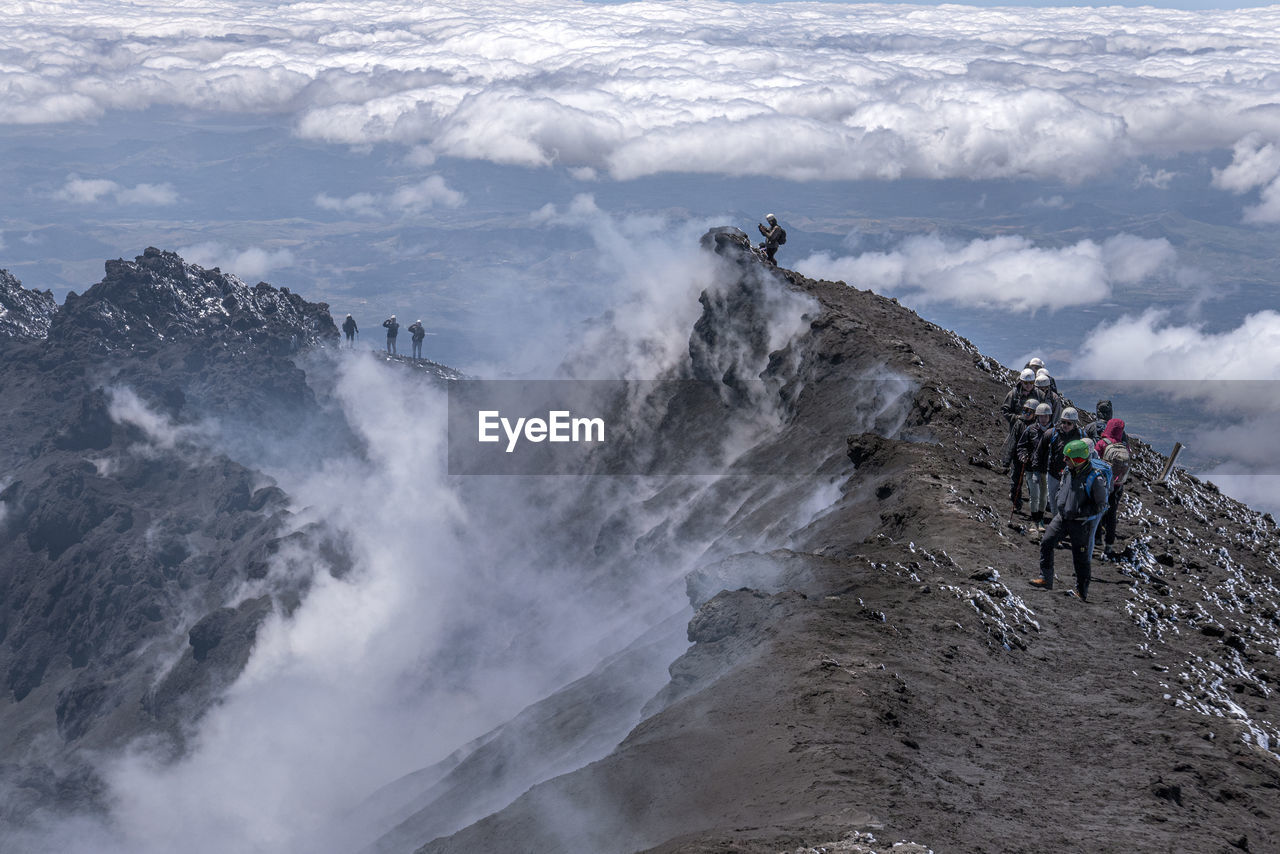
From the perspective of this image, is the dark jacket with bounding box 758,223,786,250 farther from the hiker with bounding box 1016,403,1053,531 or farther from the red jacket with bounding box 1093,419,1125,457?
the hiker with bounding box 1016,403,1053,531

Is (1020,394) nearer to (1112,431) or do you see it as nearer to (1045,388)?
(1045,388)

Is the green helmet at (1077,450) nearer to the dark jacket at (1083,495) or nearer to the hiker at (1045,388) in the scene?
the dark jacket at (1083,495)

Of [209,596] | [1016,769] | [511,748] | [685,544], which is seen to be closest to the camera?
[1016,769]

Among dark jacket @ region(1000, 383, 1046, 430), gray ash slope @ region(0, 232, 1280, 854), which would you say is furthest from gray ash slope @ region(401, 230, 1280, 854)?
dark jacket @ region(1000, 383, 1046, 430)

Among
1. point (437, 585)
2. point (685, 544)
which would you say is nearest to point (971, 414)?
point (685, 544)

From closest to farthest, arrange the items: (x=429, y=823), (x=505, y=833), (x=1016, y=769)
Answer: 1. (x=1016, y=769)
2. (x=505, y=833)
3. (x=429, y=823)

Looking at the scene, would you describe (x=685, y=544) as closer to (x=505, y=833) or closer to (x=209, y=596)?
(x=505, y=833)

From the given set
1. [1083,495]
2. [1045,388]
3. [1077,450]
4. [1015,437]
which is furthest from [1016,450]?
[1077,450]
